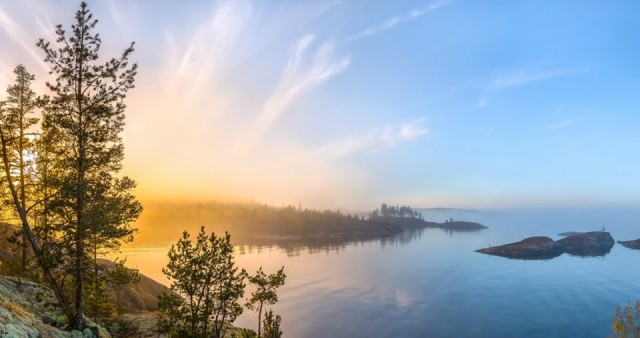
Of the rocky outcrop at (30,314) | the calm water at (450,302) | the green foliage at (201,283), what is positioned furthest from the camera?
the calm water at (450,302)

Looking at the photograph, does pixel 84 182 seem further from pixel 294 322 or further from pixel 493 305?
pixel 493 305

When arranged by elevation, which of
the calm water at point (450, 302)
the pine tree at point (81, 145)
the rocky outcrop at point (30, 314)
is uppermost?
the pine tree at point (81, 145)

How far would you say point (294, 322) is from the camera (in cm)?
11169

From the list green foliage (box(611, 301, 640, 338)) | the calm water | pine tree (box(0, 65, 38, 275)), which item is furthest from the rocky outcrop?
the calm water

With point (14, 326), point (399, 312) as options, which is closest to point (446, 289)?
point (399, 312)

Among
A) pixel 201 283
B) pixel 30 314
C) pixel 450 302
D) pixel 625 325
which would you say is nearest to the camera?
pixel 30 314

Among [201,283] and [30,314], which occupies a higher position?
[201,283]

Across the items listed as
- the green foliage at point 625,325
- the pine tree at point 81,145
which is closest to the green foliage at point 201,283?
the pine tree at point 81,145

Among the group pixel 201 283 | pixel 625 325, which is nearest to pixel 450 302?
pixel 625 325

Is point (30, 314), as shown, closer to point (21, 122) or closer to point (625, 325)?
point (21, 122)

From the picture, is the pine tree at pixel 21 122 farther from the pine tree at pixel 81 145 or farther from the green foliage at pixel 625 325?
the green foliage at pixel 625 325

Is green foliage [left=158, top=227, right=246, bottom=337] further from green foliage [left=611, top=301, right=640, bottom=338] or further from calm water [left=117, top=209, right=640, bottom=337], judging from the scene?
calm water [left=117, top=209, right=640, bottom=337]

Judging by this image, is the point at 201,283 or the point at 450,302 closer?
the point at 201,283

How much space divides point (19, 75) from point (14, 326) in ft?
95.4
